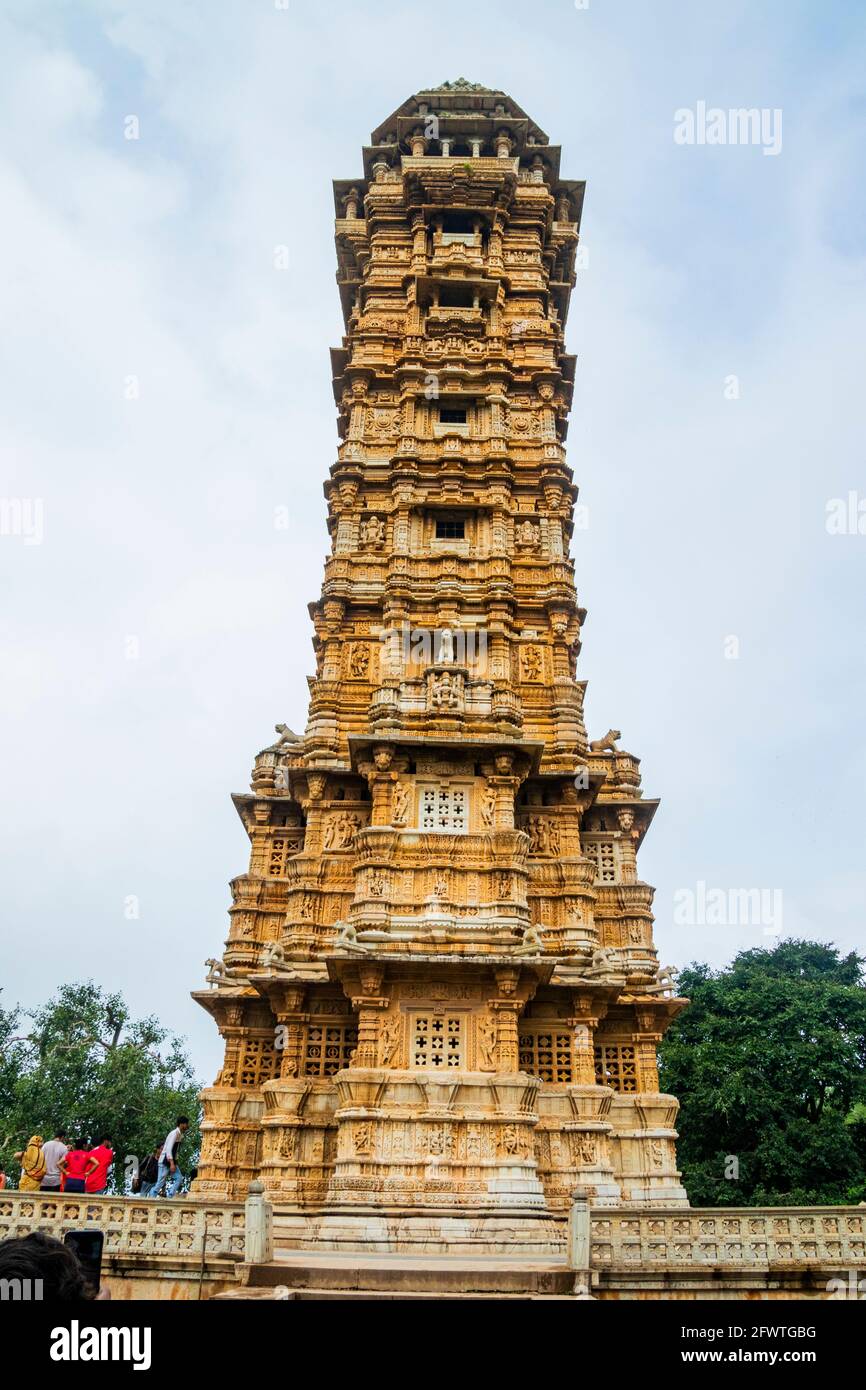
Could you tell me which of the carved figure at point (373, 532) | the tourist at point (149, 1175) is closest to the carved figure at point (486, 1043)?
the tourist at point (149, 1175)

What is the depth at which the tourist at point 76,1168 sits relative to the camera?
1486 cm

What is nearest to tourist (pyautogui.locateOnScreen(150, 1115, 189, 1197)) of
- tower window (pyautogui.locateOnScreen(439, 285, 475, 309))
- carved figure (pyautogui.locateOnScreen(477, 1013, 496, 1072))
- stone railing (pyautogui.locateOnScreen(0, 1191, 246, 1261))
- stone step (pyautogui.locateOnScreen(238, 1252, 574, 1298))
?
stone railing (pyautogui.locateOnScreen(0, 1191, 246, 1261))

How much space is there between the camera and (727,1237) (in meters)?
12.5

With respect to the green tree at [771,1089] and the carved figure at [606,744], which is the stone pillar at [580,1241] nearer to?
the carved figure at [606,744]

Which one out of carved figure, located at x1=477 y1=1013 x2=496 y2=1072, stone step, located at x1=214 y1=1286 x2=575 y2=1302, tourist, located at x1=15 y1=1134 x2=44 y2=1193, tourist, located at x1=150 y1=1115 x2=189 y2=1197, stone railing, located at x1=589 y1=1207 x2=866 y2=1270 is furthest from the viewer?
carved figure, located at x1=477 y1=1013 x2=496 y2=1072

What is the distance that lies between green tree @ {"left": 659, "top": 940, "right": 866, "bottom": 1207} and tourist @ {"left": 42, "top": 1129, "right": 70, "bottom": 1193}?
2141 cm

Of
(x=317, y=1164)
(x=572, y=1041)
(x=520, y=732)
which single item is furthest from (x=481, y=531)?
(x=317, y=1164)

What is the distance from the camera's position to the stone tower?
16.8m

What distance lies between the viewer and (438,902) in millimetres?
18500

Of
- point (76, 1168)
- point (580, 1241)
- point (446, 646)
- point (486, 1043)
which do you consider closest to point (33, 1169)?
point (76, 1168)

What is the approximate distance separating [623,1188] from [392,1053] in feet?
17.0

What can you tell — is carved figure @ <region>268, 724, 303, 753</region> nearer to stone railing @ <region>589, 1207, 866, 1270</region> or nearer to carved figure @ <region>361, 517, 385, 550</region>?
carved figure @ <region>361, 517, 385, 550</region>

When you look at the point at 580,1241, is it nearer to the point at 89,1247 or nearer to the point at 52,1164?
the point at 52,1164

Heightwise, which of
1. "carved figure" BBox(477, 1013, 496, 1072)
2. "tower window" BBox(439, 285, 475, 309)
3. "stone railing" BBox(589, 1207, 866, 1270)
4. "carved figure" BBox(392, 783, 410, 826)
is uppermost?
"tower window" BBox(439, 285, 475, 309)
